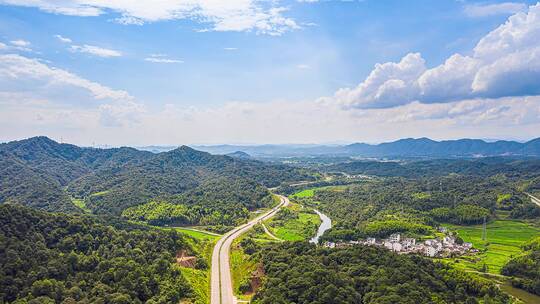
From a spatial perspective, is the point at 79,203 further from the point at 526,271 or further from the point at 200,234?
the point at 526,271

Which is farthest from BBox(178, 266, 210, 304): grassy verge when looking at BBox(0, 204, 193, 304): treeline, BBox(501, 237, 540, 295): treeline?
BBox(501, 237, 540, 295): treeline

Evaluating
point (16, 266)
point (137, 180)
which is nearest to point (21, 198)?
point (137, 180)

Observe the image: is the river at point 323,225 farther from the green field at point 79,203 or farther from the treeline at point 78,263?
the green field at point 79,203

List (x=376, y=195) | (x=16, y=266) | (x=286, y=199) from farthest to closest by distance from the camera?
(x=286, y=199), (x=376, y=195), (x=16, y=266)

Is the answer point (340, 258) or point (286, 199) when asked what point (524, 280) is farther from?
point (286, 199)

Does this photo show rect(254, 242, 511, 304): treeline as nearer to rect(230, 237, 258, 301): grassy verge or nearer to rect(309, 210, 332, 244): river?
rect(230, 237, 258, 301): grassy verge
